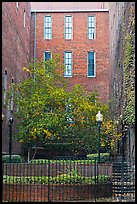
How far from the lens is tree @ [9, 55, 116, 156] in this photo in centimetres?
2686

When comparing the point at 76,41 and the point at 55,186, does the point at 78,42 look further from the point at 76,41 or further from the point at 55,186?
the point at 55,186

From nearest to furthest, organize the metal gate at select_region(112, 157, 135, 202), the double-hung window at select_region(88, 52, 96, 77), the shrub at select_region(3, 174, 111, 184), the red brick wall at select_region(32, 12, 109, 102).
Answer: the shrub at select_region(3, 174, 111, 184)
the metal gate at select_region(112, 157, 135, 202)
the red brick wall at select_region(32, 12, 109, 102)
the double-hung window at select_region(88, 52, 96, 77)

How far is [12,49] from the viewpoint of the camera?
30.1m

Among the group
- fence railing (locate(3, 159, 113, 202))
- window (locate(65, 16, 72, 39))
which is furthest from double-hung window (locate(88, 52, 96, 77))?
fence railing (locate(3, 159, 113, 202))

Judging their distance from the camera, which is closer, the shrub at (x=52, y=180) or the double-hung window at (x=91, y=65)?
the shrub at (x=52, y=180)

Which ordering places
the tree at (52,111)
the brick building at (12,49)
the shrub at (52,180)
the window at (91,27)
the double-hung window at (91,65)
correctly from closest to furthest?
the shrub at (52,180), the tree at (52,111), the brick building at (12,49), the double-hung window at (91,65), the window at (91,27)

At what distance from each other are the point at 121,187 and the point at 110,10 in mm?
24453

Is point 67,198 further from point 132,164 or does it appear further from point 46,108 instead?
point 46,108

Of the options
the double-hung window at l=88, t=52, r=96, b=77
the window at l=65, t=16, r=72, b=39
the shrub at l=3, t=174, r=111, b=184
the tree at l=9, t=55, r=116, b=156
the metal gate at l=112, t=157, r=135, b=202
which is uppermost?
the window at l=65, t=16, r=72, b=39

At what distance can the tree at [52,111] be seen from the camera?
2686 centimetres

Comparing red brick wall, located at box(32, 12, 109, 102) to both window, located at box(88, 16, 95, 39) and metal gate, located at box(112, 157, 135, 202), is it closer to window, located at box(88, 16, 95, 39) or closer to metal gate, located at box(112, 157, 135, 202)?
window, located at box(88, 16, 95, 39)

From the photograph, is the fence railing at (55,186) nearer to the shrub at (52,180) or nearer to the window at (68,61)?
the shrub at (52,180)

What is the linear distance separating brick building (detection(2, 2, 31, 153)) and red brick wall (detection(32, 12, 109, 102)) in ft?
9.35

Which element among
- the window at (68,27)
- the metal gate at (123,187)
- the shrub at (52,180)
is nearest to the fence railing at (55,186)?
the shrub at (52,180)
